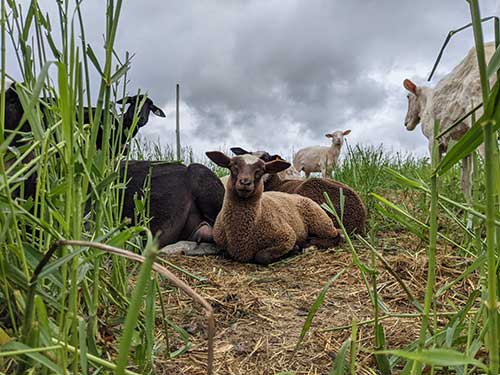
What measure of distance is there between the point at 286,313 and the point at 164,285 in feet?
2.31

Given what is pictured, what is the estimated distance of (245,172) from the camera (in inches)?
151

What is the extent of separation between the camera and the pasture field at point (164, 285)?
2.18 ft

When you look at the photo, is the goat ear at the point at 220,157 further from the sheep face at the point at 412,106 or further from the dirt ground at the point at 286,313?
the sheep face at the point at 412,106

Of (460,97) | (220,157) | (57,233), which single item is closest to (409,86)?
(460,97)

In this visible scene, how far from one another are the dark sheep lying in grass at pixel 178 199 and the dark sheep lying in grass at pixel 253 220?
0.47 m

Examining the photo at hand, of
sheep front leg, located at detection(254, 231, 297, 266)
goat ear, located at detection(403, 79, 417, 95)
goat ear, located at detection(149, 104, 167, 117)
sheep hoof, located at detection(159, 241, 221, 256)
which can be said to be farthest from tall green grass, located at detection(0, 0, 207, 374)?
goat ear, located at detection(403, 79, 417, 95)

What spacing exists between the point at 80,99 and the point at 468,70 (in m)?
5.47

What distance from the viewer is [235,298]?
2227 millimetres

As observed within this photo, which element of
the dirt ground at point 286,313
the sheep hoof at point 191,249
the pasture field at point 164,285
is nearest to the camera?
the pasture field at point 164,285

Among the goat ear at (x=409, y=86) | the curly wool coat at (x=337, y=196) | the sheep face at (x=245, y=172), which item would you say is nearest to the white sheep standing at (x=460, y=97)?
the curly wool coat at (x=337, y=196)

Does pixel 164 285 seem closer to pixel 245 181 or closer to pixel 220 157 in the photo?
pixel 245 181

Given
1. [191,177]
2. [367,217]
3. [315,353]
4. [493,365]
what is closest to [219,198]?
[191,177]

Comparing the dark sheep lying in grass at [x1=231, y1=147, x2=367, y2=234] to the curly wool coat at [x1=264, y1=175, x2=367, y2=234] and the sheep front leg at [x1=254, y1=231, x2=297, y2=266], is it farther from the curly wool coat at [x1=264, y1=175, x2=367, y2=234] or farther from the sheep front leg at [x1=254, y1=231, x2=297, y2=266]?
the sheep front leg at [x1=254, y1=231, x2=297, y2=266]

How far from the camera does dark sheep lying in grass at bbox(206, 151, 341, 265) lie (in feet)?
12.5
